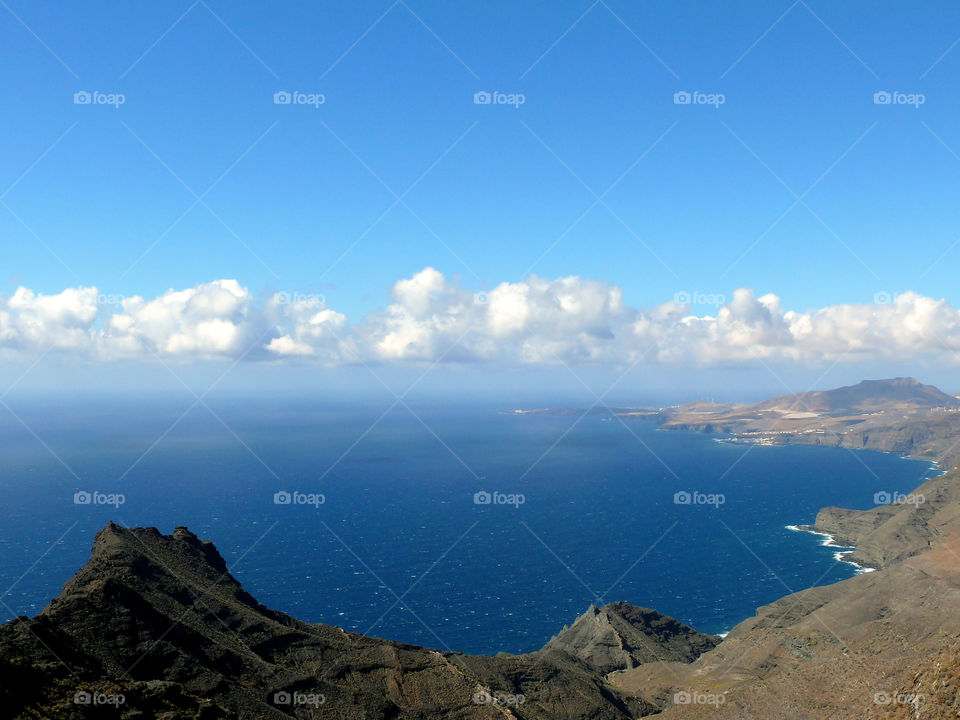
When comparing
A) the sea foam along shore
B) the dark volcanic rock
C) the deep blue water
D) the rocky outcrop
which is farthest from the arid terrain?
the sea foam along shore

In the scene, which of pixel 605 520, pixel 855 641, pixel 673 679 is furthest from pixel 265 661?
pixel 605 520

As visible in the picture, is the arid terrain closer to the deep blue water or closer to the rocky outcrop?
the rocky outcrop

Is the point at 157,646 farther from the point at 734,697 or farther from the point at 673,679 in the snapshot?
the point at 673,679

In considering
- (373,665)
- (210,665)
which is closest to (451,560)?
(373,665)

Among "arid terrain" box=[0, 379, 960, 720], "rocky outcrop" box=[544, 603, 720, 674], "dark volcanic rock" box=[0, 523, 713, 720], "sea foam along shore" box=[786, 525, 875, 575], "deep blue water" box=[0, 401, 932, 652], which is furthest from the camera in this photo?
"sea foam along shore" box=[786, 525, 875, 575]

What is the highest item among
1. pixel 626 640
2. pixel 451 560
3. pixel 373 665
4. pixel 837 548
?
pixel 451 560

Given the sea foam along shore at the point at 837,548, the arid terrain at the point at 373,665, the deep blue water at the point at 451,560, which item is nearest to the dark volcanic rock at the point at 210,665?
the arid terrain at the point at 373,665

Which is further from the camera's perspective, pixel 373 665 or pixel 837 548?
pixel 837 548

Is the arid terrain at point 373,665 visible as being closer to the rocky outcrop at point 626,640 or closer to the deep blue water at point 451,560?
the rocky outcrop at point 626,640

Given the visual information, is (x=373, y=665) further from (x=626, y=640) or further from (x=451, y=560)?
(x=451, y=560)
